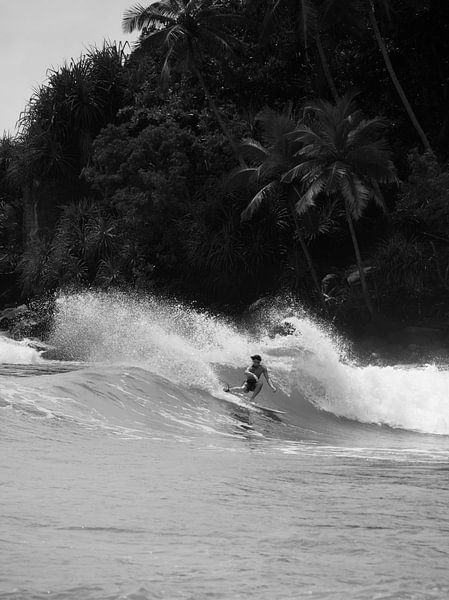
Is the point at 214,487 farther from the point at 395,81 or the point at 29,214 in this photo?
the point at 29,214

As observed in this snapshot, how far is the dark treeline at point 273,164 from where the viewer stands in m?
32.6

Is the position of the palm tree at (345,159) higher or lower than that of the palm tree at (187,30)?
lower

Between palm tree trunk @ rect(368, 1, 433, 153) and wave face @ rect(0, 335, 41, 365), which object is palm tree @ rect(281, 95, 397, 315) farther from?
wave face @ rect(0, 335, 41, 365)

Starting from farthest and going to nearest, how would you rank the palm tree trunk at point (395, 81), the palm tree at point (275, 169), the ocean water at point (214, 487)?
the palm tree trunk at point (395, 81)
the palm tree at point (275, 169)
the ocean water at point (214, 487)

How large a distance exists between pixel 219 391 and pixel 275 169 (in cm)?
1789

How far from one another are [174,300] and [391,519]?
101ft

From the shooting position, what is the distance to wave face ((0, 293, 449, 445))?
1404 cm

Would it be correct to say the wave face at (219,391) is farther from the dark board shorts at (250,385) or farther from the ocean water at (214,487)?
the dark board shorts at (250,385)

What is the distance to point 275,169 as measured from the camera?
112 ft

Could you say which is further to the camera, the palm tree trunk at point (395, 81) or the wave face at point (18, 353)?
the palm tree trunk at point (395, 81)

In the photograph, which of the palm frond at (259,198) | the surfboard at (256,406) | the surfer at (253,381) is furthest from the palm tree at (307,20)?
the surfboard at (256,406)

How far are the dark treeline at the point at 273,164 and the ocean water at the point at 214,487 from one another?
43.3ft

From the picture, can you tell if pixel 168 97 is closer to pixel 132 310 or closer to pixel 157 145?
pixel 157 145

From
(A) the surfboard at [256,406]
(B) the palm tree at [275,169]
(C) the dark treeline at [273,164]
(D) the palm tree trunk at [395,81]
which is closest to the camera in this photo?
(A) the surfboard at [256,406]
